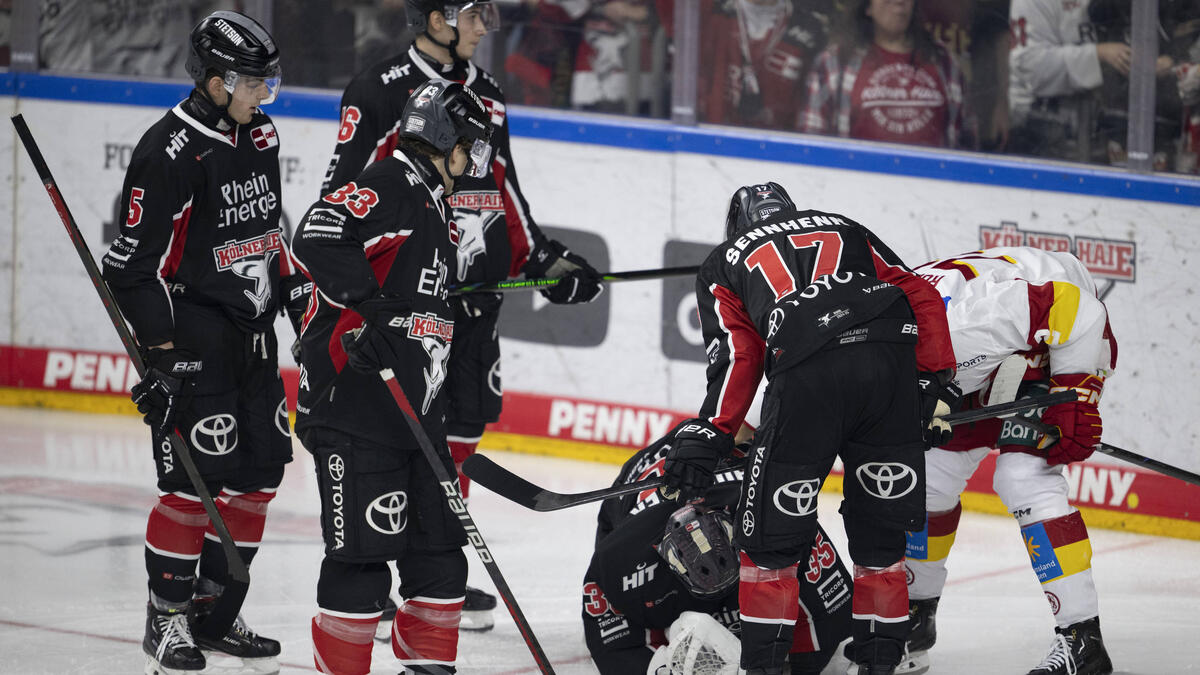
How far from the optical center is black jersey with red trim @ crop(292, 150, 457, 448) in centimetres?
336

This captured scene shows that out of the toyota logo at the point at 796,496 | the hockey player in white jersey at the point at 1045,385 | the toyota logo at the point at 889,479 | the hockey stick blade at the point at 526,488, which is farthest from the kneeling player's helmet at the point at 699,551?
the hockey player in white jersey at the point at 1045,385

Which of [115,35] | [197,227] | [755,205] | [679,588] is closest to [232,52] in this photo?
[197,227]

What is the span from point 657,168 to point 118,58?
2524 mm

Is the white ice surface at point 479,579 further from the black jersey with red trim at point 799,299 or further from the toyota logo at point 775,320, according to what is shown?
the toyota logo at point 775,320

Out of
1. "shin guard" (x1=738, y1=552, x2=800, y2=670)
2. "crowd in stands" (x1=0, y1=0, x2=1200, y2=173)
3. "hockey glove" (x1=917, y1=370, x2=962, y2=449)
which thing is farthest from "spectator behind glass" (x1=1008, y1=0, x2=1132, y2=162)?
"shin guard" (x1=738, y1=552, x2=800, y2=670)

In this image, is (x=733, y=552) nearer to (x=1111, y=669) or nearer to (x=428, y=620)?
(x=428, y=620)

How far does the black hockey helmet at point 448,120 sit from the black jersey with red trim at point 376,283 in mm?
62

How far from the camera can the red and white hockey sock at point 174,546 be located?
392 centimetres

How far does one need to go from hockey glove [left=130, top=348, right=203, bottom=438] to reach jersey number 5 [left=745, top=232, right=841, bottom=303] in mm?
1404

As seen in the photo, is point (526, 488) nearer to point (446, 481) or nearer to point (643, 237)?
point (446, 481)

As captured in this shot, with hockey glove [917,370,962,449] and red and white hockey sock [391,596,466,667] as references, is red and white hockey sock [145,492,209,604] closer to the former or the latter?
red and white hockey sock [391,596,466,667]

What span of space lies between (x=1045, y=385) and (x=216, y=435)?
2.09 m

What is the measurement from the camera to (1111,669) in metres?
3.85

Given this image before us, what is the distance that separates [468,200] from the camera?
14.6ft
